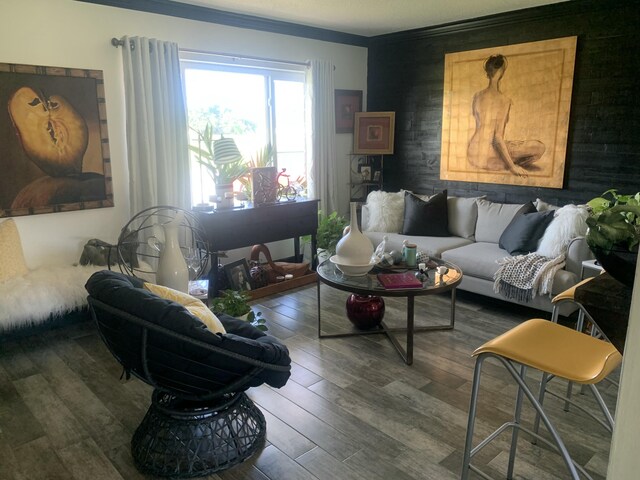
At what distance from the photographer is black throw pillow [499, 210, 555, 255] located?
3848 mm

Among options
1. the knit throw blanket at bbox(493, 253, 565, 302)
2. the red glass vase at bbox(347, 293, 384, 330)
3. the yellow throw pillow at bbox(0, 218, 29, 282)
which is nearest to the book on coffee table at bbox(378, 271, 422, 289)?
the red glass vase at bbox(347, 293, 384, 330)

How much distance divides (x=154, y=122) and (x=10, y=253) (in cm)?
150

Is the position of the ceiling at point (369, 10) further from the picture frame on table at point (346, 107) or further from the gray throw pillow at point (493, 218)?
the gray throw pillow at point (493, 218)

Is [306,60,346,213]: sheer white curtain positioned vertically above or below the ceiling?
below

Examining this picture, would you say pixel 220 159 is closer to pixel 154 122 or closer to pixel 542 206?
pixel 154 122

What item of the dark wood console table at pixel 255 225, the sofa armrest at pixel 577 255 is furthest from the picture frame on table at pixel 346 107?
the sofa armrest at pixel 577 255

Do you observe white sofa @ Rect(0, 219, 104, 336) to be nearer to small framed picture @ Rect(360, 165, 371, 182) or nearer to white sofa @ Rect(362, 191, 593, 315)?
white sofa @ Rect(362, 191, 593, 315)

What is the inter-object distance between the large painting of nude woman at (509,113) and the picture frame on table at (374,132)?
67cm

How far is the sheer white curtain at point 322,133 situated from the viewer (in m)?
5.21

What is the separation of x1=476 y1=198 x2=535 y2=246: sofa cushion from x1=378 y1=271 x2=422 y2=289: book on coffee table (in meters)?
1.60

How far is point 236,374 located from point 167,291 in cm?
54

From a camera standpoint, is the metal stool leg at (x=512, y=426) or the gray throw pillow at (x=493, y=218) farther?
the gray throw pillow at (x=493, y=218)

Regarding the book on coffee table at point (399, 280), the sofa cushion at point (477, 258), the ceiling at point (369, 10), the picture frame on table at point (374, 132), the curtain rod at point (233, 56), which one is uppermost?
the ceiling at point (369, 10)

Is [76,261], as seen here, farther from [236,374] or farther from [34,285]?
[236,374]
